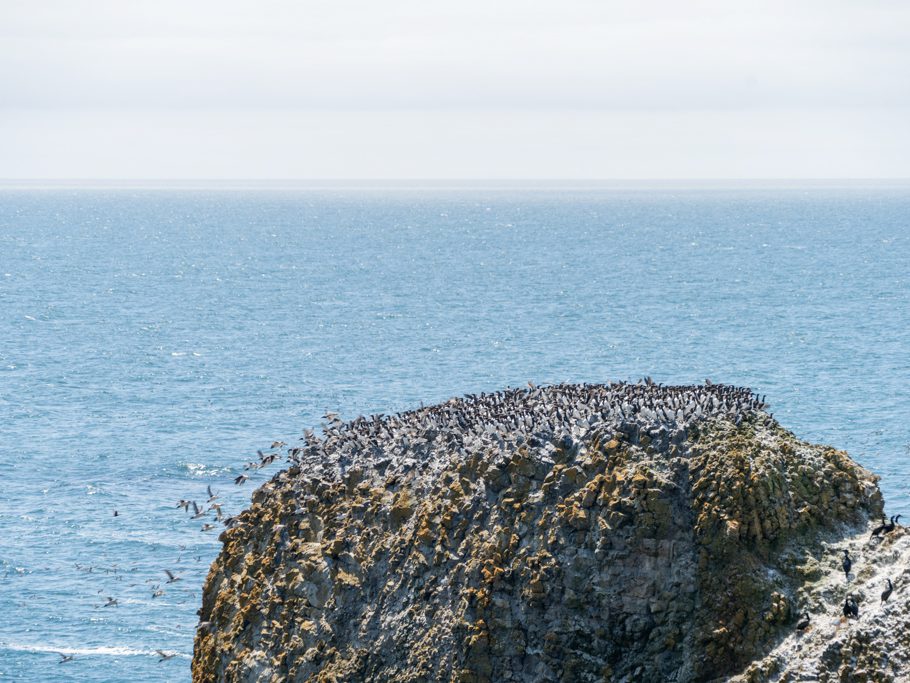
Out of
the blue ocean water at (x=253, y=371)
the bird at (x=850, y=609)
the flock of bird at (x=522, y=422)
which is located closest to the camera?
the bird at (x=850, y=609)

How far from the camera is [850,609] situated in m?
26.4

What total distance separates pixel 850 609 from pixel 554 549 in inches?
244

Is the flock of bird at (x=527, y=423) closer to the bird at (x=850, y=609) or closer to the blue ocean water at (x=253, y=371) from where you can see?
the bird at (x=850, y=609)

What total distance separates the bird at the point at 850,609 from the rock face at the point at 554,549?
0.67m

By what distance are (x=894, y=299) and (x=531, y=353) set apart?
58.5 m

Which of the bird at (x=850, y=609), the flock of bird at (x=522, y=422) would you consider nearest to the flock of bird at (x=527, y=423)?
the flock of bird at (x=522, y=422)

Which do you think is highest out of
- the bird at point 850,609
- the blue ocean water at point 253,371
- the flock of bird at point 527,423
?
the flock of bird at point 527,423

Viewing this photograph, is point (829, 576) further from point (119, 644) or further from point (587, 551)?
point (119, 644)

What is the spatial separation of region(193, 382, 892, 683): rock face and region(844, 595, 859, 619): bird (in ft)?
2.18

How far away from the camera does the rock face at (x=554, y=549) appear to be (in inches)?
1093

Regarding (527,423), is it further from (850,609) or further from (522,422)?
(850,609)

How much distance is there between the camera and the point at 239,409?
308 ft

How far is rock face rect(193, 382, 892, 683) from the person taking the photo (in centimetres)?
2775

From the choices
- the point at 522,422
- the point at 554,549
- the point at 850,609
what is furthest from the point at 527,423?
the point at 850,609
